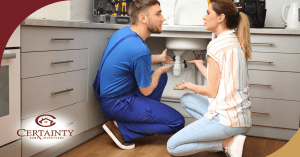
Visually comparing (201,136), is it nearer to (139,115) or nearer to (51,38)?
(139,115)

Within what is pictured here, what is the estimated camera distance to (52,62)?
1.72m

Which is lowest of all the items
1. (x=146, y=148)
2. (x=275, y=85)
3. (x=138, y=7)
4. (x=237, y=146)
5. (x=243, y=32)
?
(x=146, y=148)

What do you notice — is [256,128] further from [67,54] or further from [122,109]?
[67,54]

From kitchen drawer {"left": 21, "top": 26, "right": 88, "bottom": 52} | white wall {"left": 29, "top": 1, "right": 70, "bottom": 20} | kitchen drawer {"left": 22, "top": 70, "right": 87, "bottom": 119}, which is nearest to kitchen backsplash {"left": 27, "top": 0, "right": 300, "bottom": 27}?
white wall {"left": 29, "top": 1, "right": 70, "bottom": 20}

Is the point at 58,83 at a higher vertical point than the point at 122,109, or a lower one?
higher

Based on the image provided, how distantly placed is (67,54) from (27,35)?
0.36 meters

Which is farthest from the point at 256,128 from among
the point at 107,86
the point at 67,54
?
Answer: the point at 67,54

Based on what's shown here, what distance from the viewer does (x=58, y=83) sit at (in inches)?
70.4

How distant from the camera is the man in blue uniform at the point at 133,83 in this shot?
186cm

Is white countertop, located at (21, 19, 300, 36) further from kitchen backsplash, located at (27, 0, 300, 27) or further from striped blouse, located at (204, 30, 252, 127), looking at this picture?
striped blouse, located at (204, 30, 252, 127)

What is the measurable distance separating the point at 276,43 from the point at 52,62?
1549mm

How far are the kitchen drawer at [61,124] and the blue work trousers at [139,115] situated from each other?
0.49 ft

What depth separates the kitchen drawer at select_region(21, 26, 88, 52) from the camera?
4.99 feet

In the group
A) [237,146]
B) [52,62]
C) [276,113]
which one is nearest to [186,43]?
[276,113]
